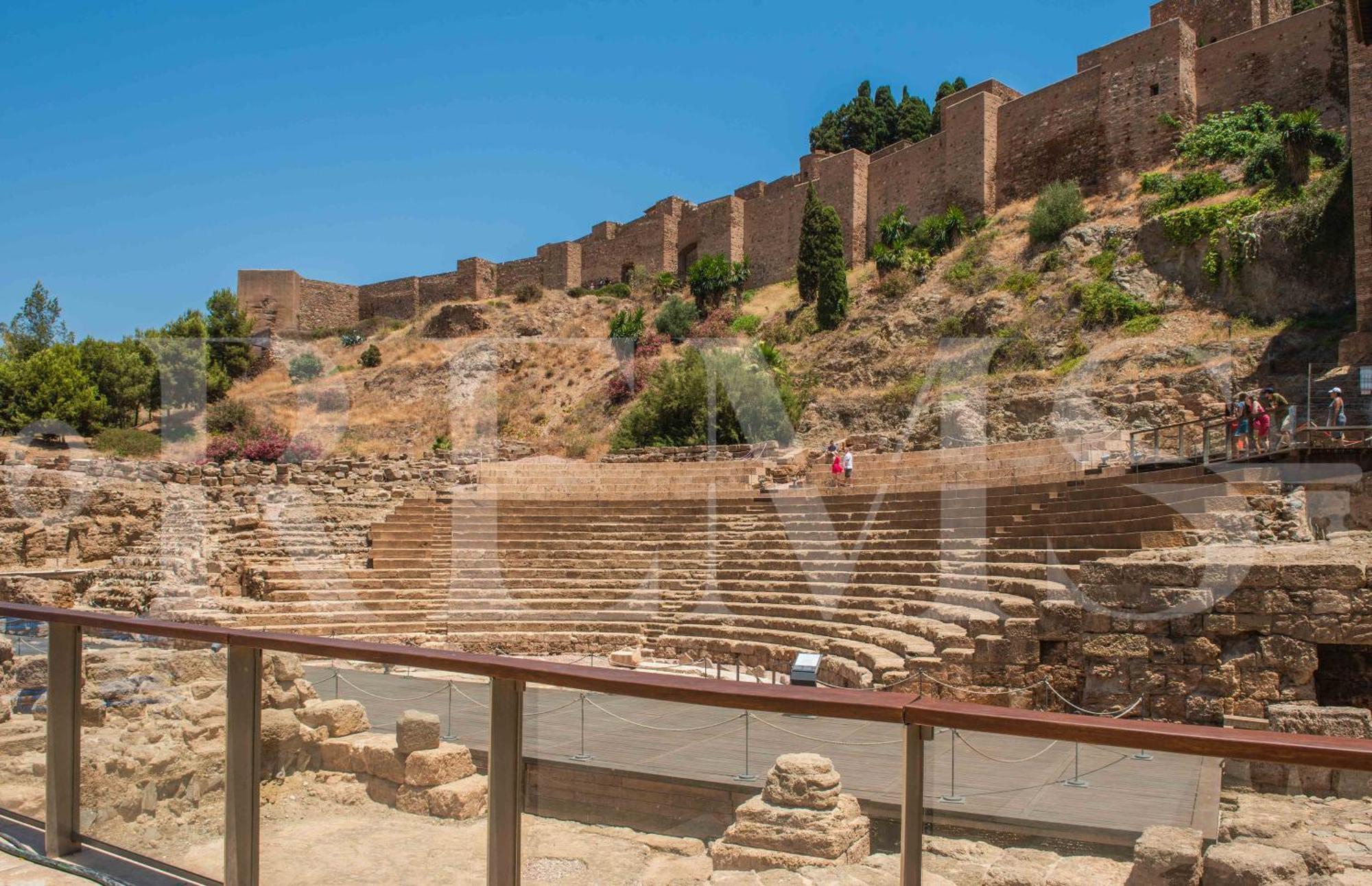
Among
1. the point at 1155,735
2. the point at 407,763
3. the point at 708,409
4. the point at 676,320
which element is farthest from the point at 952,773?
the point at 676,320

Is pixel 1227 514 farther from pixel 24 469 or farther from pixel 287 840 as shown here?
pixel 24 469

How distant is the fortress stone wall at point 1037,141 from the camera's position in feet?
89.2

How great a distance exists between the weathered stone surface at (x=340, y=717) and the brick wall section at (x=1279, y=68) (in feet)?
93.6

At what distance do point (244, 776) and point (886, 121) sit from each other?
45.0 meters

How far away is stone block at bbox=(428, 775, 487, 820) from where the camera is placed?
2619mm

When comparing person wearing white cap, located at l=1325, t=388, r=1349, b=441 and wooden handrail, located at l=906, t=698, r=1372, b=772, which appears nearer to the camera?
wooden handrail, located at l=906, t=698, r=1372, b=772

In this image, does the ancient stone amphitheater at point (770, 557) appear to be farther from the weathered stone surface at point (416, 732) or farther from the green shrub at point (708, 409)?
the weathered stone surface at point (416, 732)

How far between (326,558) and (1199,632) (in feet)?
41.3

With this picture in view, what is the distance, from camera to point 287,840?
9.77 feet

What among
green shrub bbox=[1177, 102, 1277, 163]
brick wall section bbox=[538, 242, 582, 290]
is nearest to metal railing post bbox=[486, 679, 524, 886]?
green shrub bbox=[1177, 102, 1277, 163]

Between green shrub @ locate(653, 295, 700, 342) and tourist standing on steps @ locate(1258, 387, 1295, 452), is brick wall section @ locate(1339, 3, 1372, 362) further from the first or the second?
green shrub @ locate(653, 295, 700, 342)

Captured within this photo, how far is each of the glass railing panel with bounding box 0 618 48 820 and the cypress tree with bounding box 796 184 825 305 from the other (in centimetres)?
3082

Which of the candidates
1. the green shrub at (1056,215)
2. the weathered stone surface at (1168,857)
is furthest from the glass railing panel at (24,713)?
the green shrub at (1056,215)

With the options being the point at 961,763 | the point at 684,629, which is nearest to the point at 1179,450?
the point at 684,629
